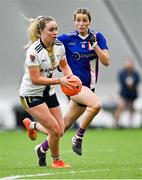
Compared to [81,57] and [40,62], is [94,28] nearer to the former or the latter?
[81,57]

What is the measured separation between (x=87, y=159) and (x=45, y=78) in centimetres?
243

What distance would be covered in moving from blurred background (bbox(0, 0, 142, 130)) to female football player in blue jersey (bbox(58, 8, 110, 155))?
12.2 m

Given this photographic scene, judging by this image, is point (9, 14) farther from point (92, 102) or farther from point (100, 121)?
point (92, 102)

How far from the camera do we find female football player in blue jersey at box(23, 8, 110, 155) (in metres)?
11.8

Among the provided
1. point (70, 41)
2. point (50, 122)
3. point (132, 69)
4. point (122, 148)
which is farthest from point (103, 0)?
point (50, 122)

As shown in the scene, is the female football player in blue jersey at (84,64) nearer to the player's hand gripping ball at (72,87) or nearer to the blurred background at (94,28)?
the player's hand gripping ball at (72,87)

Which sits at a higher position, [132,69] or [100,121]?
[132,69]

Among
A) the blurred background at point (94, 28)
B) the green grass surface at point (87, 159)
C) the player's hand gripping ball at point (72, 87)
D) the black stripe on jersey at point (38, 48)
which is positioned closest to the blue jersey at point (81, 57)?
the green grass surface at point (87, 159)

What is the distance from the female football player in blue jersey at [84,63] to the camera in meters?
11.8

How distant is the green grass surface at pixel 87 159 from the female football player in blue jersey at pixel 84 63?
0.62 metres

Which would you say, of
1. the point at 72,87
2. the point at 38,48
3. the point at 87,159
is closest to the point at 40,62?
the point at 38,48

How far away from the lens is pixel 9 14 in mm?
24844

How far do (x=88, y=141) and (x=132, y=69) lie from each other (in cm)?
601

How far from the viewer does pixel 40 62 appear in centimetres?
1062
